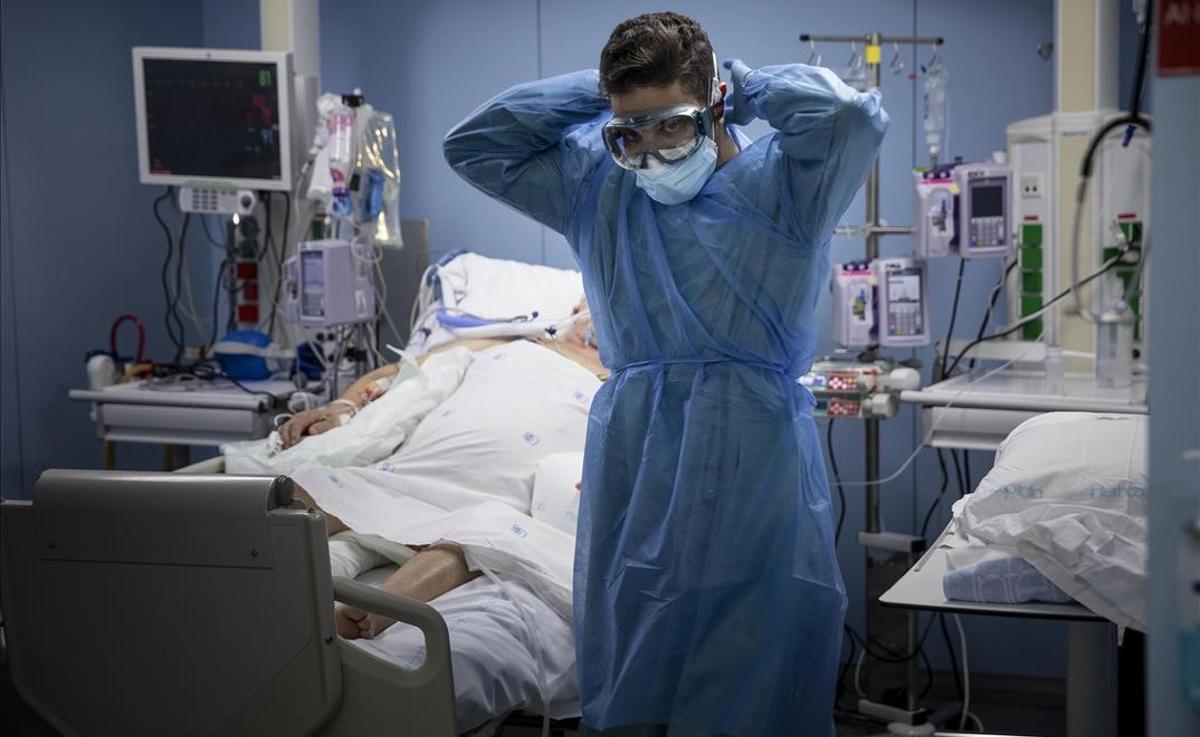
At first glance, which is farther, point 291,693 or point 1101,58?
point 1101,58

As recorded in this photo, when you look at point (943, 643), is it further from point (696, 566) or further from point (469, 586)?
point (696, 566)

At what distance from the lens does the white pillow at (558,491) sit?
3.18 m

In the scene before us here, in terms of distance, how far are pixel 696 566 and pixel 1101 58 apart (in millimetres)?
2240

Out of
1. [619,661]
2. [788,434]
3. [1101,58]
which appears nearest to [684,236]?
[788,434]

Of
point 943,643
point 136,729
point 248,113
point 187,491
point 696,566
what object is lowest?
point 943,643

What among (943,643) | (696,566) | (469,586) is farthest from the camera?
(943,643)

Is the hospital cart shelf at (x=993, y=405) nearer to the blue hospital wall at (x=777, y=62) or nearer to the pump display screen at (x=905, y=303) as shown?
the pump display screen at (x=905, y=303)

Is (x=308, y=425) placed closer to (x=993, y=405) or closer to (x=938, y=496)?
(x=993, y=405)

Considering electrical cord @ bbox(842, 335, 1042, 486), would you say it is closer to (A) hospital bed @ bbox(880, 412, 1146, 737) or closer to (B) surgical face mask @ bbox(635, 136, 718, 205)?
(A) hospital bed @ bbox(880, 412, 1146, 737)

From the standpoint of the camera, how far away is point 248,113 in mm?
4441

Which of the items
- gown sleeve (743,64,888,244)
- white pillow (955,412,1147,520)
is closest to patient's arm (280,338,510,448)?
gown sleeve (743,64,888,244)

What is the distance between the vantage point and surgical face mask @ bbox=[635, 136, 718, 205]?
226cm

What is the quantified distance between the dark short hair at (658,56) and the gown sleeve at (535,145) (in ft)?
0.60

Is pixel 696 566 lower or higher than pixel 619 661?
higher
